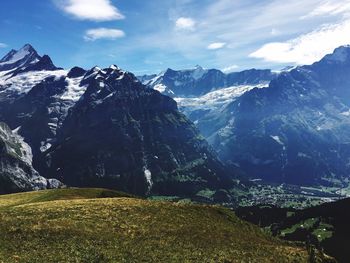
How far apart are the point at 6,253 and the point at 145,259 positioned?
15.8 metres

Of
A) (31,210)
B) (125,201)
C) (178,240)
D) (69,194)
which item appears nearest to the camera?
(178,240)

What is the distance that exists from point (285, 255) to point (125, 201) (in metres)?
31.0

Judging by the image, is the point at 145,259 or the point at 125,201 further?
the point at 125,201

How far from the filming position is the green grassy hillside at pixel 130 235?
5563 cm

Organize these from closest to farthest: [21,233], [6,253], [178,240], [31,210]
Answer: [6,253] → [21,233] → [178,240] → [31,210]

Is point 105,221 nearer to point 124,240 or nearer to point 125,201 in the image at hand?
point 124,240

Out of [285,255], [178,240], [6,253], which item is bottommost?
[285,255]

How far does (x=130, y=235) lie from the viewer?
211ft

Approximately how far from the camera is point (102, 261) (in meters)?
53.0

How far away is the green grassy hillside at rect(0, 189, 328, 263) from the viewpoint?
55634 mm

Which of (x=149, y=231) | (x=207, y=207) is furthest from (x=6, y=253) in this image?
(x=207, y=207)

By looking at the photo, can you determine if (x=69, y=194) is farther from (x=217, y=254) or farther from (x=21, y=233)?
(x=217, y=254)

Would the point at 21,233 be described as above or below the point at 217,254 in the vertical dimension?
above

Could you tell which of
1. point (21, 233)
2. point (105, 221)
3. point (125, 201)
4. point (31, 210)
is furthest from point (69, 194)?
point (21, 233)
